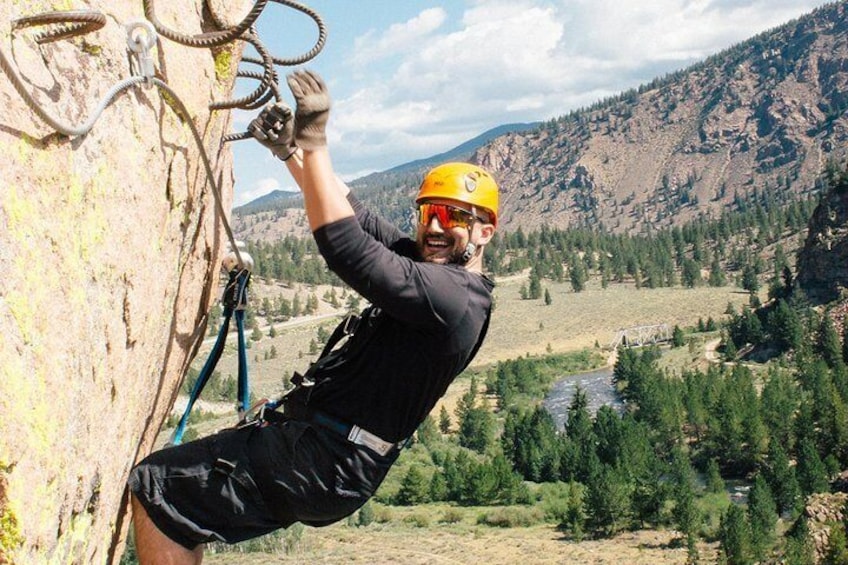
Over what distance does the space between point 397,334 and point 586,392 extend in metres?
78.4

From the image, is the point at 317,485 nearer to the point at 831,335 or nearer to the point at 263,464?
the point at 263,464

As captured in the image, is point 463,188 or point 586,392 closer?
point 463,188

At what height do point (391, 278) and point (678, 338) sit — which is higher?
point (391, 278)

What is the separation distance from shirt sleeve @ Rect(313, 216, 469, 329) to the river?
224 feet

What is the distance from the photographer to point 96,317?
3.13m

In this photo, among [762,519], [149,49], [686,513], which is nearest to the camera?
[149,49]

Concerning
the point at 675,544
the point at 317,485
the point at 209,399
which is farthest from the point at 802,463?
the point at 209,399

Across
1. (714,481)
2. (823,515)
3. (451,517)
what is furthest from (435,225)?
(714,481)

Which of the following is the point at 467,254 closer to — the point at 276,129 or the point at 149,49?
the point at 276,129

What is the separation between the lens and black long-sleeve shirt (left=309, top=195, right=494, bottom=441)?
3.21m

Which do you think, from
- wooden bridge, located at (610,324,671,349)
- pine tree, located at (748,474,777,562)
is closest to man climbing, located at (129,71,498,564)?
pine tree, located at (748,474,777,562)

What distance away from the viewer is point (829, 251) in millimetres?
90562

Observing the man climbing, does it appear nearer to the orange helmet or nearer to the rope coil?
Result: the orange helmet

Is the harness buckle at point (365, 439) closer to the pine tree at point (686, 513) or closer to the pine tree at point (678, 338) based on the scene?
the pine tree at point (686, 513)
